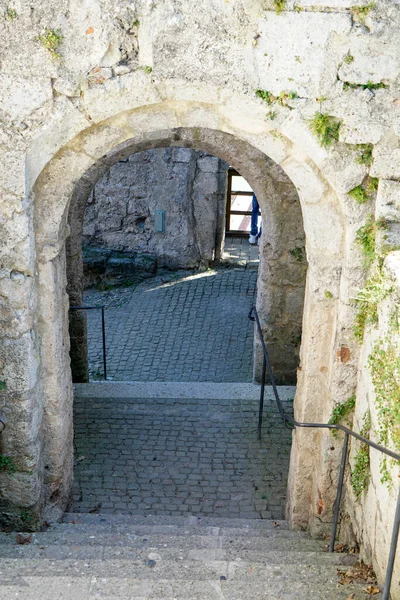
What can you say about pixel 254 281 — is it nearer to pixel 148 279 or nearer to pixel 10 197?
pixel 148 279

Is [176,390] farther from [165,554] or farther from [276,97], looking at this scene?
[276,97]

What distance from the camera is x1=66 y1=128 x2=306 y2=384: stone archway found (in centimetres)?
711

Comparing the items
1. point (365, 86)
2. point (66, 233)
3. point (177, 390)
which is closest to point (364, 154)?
point (365, 86)

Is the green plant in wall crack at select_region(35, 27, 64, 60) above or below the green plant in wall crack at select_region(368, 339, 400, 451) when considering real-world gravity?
above

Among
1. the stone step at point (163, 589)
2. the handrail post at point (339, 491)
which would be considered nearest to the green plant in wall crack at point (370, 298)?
the handrail post at point (339, 491)

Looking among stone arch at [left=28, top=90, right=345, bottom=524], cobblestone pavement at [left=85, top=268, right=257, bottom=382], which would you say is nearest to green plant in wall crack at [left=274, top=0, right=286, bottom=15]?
stone arch at [left=28, top=90, right=345, bottom=524]

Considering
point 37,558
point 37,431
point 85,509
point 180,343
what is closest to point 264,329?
point 180,343

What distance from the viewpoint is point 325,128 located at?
3.80 meters

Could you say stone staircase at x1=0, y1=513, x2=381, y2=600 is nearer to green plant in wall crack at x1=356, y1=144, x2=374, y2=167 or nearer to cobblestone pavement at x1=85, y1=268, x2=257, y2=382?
green plant in wall crack at x1=356, y1=144, x2=374, y2=167

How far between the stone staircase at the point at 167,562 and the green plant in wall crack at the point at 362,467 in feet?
1.44

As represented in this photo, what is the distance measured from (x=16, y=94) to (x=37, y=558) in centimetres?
264

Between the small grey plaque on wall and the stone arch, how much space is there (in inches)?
268

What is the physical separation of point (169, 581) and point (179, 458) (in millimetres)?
2413

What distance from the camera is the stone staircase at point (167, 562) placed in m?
3.66
